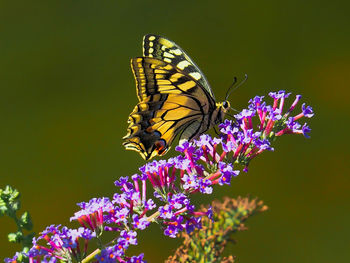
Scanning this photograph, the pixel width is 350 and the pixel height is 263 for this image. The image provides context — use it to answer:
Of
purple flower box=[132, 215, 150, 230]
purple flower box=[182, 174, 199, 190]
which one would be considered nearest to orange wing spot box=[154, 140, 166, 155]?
purple flower box=[182, 174, 199, 190]

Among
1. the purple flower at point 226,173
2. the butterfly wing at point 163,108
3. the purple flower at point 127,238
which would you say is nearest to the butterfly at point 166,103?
the butterfly wing at point 163,108

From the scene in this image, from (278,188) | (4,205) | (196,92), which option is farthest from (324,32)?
(4,205)

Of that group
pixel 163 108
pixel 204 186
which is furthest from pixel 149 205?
pixel 163 108

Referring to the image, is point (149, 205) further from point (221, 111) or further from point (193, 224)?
point (221, 111)

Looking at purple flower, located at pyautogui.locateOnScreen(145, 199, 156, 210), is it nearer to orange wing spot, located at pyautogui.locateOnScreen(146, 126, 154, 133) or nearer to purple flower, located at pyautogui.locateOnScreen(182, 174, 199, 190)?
purple flower, located at pyautogui.locateOnScreen(182, 174, 199, 190)

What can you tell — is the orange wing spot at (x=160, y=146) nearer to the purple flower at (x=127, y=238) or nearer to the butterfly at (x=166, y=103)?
the butterfly at (x=166, y=103)

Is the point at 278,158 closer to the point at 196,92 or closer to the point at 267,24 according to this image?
the point at 267,24

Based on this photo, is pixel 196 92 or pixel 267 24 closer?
pixel 196 92
